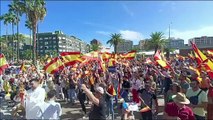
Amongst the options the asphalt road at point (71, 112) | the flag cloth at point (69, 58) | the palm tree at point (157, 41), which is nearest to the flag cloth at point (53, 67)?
the flag cloth at point (69, 58)

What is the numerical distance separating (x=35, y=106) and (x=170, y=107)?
266cm

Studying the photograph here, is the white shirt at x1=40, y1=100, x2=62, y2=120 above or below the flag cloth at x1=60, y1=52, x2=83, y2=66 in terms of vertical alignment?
below

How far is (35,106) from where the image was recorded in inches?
242

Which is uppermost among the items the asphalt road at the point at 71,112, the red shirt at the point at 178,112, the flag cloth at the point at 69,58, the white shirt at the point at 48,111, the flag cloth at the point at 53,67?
the flag cloth at the point at 69,58

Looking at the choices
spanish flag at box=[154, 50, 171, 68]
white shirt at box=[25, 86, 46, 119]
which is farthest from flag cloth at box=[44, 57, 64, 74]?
white shirt at box=[25, 86, 46, 119]

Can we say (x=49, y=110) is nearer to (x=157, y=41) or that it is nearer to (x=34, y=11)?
(x=34, y=11)

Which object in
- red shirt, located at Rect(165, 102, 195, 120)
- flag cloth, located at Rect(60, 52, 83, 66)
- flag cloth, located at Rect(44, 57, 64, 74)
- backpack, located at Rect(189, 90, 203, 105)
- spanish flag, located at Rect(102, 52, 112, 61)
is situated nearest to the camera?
red shirt, located at Rect(165, 102, 195, 120)

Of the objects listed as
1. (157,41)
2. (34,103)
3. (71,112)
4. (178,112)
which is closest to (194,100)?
(178,112)

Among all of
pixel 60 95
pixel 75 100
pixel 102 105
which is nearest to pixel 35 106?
pixel 102 105

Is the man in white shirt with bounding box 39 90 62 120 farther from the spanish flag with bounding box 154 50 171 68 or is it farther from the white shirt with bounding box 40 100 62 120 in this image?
the spanish flag with bounding box 154 50 171 68

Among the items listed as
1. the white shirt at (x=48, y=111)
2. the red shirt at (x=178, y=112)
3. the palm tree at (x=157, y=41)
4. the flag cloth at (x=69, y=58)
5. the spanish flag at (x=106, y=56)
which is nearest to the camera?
the red shirt at (x=178, y=112)

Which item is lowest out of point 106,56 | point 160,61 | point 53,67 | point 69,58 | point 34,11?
point 53,67

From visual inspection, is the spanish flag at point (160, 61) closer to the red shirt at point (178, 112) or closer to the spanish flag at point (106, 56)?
the spanish flag at point (106, 56)

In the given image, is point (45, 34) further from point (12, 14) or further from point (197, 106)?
point (197, 106)
